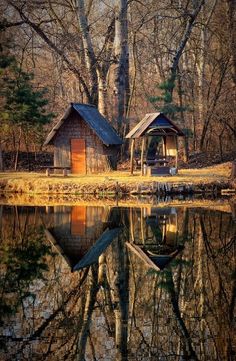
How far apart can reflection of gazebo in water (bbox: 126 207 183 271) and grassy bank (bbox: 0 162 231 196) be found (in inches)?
178

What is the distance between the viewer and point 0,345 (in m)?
7.42

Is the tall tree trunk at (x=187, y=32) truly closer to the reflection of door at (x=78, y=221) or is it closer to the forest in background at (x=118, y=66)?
the forest in background at (x=118, y=66)

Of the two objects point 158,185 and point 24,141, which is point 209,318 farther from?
point 24,141

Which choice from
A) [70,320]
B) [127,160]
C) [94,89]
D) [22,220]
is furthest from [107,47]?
[70,320]

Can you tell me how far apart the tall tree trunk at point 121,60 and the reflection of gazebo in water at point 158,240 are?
43.0 feet

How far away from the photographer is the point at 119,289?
988 centimetres

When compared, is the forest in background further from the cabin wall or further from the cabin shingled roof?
the cabin wall

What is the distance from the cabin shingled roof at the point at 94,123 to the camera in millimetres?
27328

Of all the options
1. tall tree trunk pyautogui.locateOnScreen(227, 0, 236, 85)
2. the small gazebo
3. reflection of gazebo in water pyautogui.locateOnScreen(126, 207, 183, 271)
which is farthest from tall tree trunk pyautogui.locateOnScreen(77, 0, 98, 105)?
reflection of gazebo in water pyautogui.locateOnScreen(126, 207, 183, 271)

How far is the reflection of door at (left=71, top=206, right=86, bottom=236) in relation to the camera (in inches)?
606

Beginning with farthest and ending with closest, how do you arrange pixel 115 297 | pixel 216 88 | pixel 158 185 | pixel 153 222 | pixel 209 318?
1. pixel 216 88
2. pixel 158 185
3. pixel 153 222
4. pixel 115 297
5. pixel 209 318

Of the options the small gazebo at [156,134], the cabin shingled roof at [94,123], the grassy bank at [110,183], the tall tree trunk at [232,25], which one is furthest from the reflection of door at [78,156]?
the tall tree trunk at [232,25]

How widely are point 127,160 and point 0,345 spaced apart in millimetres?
25477

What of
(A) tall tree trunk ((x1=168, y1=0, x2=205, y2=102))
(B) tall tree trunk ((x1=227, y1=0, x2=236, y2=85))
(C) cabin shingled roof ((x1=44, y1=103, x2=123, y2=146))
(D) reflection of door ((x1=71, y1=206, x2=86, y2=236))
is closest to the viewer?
(D) reflection of door ((x1=71, y1=206, x2=86, y2=236))
